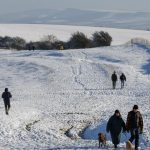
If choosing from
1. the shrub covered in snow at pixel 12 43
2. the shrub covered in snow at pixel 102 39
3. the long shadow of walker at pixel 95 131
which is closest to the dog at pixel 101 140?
the long shadow of walker at pixel 95 131

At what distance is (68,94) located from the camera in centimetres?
3875

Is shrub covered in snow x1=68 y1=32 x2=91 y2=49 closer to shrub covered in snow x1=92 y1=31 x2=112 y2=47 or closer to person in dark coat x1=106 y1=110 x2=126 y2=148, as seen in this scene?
shrub covered in snow x1=92 y1=31 x2=112 y2=47

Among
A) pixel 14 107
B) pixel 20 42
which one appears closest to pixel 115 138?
pixel 14 107

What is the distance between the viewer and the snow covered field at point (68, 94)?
75.8 ft

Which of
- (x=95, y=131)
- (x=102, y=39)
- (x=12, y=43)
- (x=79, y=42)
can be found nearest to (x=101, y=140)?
(x=95, y=131)

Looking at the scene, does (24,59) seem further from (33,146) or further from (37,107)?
(33,146)

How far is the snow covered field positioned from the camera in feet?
75.8

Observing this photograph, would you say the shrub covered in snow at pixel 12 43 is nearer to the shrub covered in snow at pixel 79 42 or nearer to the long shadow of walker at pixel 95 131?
the shrub covered in snow at pixel 79 42

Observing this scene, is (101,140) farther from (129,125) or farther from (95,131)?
(95,131)

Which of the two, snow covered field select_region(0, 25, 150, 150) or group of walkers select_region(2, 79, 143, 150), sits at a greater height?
group of walkers select_region(2, 79, 143, 150)

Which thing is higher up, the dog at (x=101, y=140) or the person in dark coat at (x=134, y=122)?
the person in dark coat at (x=134, y=122)

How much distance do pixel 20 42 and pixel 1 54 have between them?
1342 inches

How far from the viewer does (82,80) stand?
1853 inches

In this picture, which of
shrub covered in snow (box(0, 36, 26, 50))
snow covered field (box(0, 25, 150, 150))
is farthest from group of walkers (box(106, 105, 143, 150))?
shrub covered in snow (box(0, 36, 26, 50))
